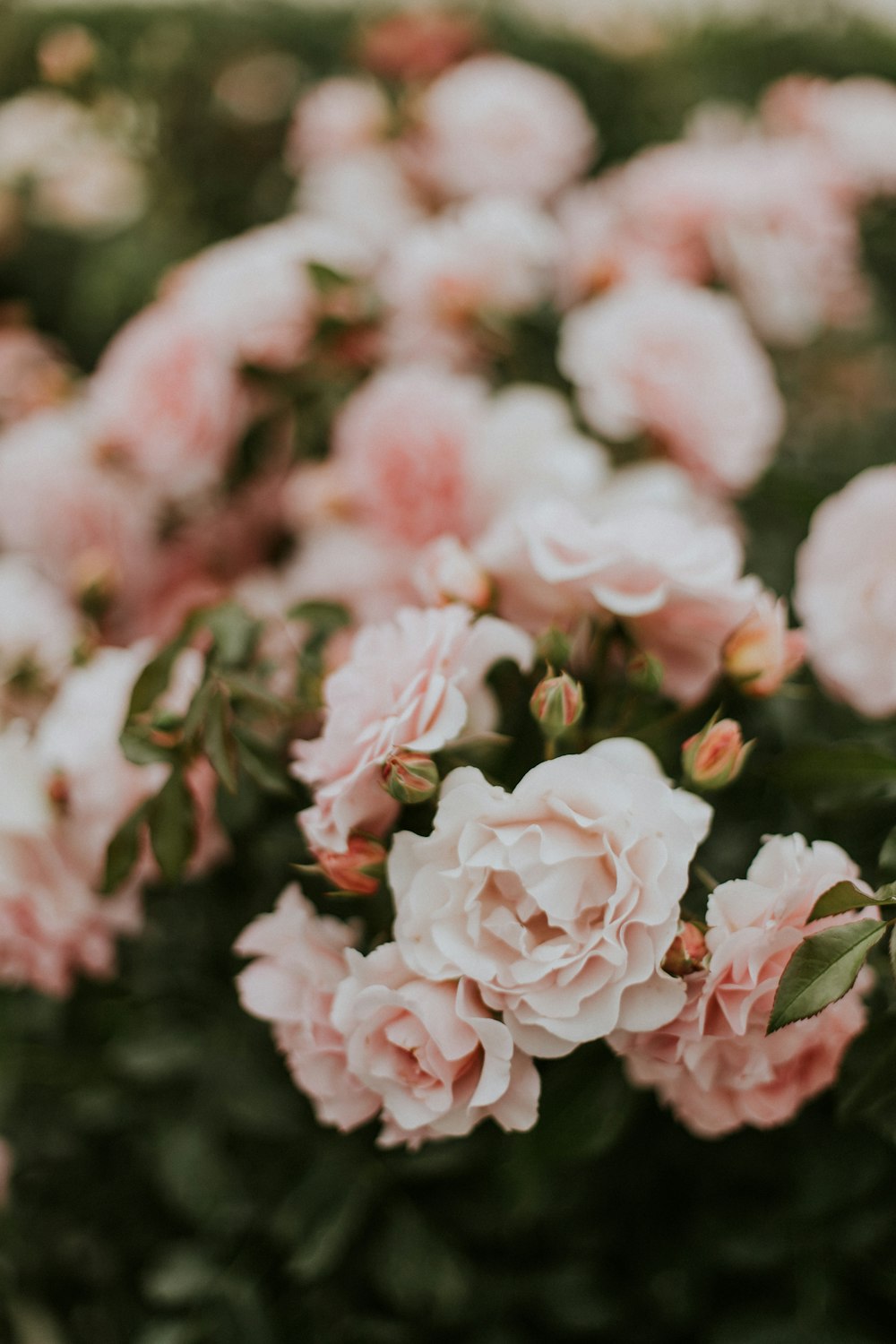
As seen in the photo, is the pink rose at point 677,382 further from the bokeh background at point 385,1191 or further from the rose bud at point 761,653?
the rose bud at point 761,653

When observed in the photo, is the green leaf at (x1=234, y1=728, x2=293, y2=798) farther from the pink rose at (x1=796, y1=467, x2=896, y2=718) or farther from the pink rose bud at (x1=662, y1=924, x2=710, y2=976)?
the pink rose at (x1=796, y1=467, x2=896, y2=718)

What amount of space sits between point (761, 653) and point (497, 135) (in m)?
1.19

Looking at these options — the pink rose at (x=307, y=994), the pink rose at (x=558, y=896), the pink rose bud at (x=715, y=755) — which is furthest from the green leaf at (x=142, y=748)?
the pink rose bud at (x=715, y=755)

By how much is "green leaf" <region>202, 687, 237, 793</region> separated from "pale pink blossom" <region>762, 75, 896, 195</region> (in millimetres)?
1258

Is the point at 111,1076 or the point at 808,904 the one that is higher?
the point at 808,904

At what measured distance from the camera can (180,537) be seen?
1.38 m

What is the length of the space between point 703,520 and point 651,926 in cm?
57

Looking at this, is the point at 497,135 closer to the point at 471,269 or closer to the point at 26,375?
the point at 471,269

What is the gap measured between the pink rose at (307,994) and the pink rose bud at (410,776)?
0.13 m

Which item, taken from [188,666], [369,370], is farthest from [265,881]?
[369,370]

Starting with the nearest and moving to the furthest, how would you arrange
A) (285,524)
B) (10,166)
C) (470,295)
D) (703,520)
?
(703,520)
(470,295)
(285,524)
(10,166)

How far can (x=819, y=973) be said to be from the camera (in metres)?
0.57

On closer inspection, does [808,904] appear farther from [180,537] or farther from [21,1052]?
[180,537]

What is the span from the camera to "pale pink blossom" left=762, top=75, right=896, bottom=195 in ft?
4.93
